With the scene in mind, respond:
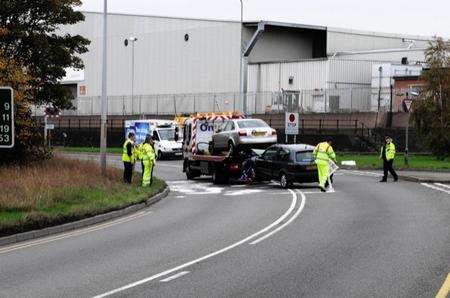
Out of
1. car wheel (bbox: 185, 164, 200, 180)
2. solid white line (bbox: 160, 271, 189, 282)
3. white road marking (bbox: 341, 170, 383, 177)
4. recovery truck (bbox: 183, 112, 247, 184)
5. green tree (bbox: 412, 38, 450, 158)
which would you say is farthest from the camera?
green tree (bbox: 412, 38, 450, 158)

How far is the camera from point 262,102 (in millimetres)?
62688

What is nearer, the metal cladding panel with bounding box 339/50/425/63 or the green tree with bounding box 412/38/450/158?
the green tree with bounding box 412/38/450/158

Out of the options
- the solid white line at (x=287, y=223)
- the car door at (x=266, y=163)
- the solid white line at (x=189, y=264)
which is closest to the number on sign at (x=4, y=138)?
the solid white line at (x=189, y=264)

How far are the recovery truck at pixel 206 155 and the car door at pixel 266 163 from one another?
4.17 feet

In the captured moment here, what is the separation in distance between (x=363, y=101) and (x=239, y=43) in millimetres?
14760

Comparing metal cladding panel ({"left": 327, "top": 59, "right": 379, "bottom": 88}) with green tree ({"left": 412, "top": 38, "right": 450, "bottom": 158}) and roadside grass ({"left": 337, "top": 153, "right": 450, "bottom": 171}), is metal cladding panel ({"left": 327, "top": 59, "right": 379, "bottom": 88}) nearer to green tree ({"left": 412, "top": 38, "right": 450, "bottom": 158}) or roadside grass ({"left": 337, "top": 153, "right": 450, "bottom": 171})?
roadside grass ({"left": 337, "top": 153, "right": 450, "bottom": 171})

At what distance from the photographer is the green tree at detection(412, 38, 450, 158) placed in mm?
42844

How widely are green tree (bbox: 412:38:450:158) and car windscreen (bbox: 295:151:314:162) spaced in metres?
18.4

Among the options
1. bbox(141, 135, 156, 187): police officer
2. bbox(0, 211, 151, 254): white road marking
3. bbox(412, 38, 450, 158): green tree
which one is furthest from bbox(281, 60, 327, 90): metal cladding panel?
bbox(0, 211, 151, 254): white road marking

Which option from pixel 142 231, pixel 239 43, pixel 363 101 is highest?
pixel 239 43

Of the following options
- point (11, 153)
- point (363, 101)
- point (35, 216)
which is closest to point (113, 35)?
point (363, 101)

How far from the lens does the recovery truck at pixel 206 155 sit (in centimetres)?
2956

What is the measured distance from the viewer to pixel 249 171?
29359 millimetres

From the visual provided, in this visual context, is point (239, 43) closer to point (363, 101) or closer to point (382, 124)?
point (363, 101)
